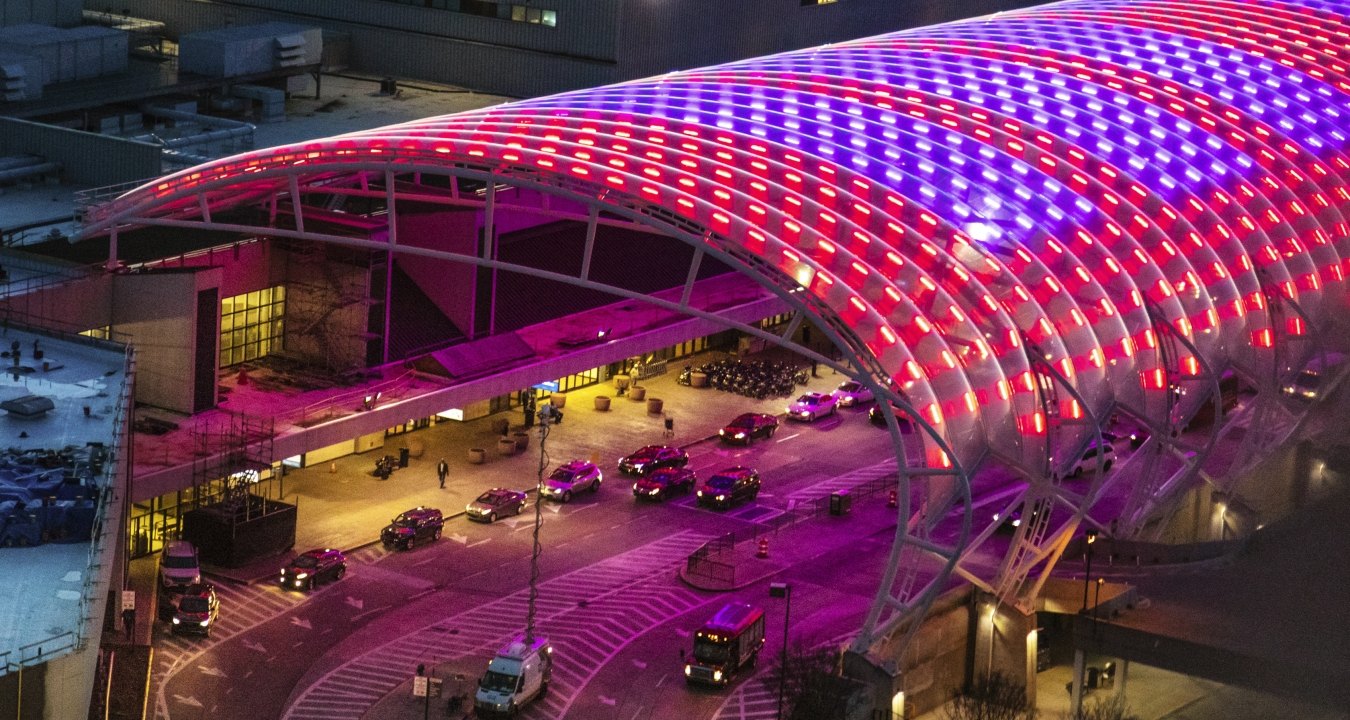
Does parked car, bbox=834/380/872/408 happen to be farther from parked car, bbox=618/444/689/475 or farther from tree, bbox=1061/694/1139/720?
tree, bbox=1061/694/1139/720

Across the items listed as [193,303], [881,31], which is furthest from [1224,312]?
[881,31]

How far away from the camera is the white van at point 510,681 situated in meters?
66.5

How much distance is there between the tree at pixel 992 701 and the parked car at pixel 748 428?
81.8 ft

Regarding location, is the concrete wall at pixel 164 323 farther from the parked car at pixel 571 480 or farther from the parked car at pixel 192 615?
the parked car at pixel 192 615

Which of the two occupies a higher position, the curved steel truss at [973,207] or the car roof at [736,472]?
the curved steel truss at [973,207]

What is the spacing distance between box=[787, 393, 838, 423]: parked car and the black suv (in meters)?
22.9

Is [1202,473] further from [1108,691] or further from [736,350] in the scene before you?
[736,350]

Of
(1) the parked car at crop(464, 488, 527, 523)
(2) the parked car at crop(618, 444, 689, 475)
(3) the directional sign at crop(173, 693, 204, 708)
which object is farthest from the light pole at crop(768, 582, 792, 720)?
(2) the parked car at crop(618, 444, 689, 475)

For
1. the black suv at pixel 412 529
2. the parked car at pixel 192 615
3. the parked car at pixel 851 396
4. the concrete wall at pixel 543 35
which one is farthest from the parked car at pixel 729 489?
the concrete wall at pixel 543 35

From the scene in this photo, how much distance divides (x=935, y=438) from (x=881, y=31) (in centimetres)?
7206

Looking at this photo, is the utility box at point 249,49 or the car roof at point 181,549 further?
the utility box at point 249,49

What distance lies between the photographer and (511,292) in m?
99.6

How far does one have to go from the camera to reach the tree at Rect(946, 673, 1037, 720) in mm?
67688

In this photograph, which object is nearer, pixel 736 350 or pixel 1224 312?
pixel 1224 312
